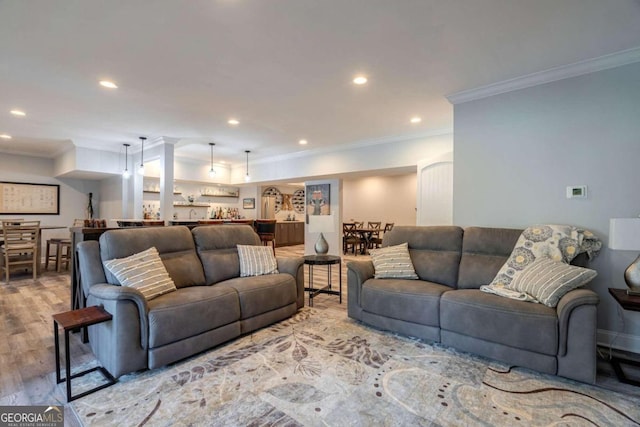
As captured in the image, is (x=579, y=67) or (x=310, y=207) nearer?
(x=579, y=67)

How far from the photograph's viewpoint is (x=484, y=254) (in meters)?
3.01

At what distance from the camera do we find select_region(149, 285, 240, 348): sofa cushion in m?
2.20

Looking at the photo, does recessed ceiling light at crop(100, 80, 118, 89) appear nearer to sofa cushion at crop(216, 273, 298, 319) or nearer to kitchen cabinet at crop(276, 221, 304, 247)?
sofa cushion at crop(216, 273, 298, 319)

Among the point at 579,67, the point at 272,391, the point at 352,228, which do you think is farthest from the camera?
the point at 352,228

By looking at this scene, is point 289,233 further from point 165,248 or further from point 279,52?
point 279,52

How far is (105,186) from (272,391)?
794 cm

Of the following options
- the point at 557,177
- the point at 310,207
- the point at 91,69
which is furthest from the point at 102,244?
the point at 310,207

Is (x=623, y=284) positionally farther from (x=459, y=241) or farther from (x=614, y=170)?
(x=459, y=241)

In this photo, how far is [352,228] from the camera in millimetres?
8516

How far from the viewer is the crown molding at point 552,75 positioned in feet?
8.71

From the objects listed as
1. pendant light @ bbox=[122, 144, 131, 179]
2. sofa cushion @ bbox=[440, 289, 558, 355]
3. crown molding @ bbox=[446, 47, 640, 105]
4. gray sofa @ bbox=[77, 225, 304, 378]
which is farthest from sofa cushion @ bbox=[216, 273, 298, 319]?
pendant light @ bbox=[122, 144, 131, 179]

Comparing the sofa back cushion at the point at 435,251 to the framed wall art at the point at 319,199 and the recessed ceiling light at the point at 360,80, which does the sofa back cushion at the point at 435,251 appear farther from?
the framed wall art at the point at 319,199

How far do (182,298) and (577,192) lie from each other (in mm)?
3760

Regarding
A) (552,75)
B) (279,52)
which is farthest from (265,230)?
(552,75)
